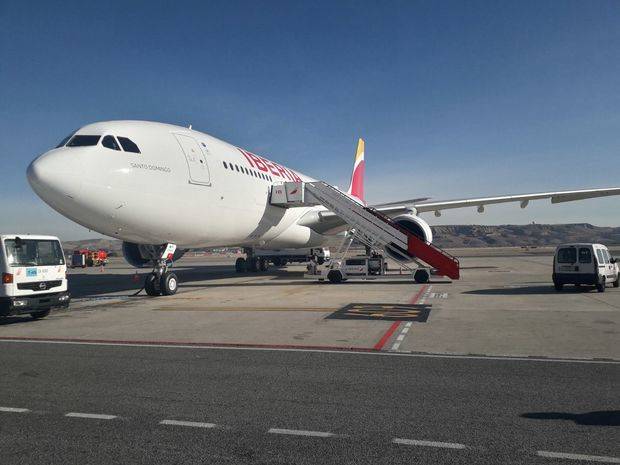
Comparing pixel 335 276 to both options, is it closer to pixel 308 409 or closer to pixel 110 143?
pixel 110 143

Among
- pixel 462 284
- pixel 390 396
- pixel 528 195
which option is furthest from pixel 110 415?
pixel 528 195

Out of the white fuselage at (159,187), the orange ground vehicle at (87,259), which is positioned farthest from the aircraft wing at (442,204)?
the orange ground vehicle at (87,259)

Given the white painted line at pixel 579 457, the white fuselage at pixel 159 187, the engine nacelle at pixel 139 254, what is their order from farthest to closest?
the engine nacelle at pixel 139 254
the white fuselage at pixel 159 187
the white painted line at pixel 579 457

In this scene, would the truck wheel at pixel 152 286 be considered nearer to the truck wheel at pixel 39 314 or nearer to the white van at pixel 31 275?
the white van at pixel 31 275

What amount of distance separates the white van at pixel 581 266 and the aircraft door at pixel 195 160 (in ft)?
39.5

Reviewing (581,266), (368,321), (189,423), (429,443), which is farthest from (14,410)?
(581,266)

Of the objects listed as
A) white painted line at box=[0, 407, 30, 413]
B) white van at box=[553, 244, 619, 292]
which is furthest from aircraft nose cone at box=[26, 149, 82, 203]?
white van at box=[553, 244, 619, 292]

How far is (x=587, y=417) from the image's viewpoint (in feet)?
15.2

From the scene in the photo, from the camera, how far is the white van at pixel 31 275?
11023mm

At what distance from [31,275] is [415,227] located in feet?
48.6

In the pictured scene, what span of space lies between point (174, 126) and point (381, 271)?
1074 centimetres

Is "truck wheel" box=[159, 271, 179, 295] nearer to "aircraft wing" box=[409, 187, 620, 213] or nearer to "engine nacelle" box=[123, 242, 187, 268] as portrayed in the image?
"engine nacelle" box=[123, 242, 187, 268]

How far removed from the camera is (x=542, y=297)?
14.4m

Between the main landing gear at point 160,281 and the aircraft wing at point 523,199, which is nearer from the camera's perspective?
the main landing gear at point 160,281
